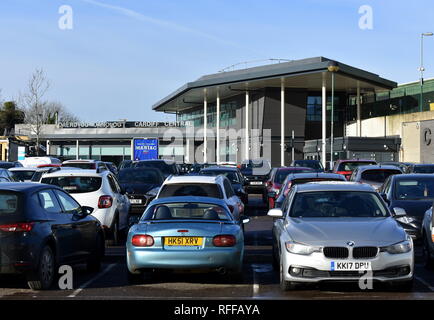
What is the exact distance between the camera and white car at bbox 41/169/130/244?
15.6 metres

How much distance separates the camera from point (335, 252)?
960 centimetres

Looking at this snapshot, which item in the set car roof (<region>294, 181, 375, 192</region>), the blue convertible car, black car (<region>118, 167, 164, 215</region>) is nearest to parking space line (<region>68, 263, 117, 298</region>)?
the blue convertible car

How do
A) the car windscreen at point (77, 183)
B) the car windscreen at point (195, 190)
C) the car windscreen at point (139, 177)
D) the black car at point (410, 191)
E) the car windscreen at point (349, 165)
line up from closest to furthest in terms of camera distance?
1. the car windscreen at point (195, 190)
2. the car windscreen at point (77, 183)
3. the black car at point (410, 191)
4. the car windscreen at point (139, 177)
5. the car windscreen at point (349, 165)

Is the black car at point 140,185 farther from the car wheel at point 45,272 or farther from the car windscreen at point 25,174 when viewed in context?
the car wheel at point 45,272

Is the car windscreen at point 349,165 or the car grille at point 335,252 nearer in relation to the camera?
the car grille at point 335,252

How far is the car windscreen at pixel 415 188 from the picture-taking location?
17.2 meters

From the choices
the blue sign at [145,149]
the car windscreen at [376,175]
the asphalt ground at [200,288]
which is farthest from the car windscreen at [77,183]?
the blue sign at [145,149]

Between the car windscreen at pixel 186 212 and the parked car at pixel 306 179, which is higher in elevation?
the parked car at pixel 306 179

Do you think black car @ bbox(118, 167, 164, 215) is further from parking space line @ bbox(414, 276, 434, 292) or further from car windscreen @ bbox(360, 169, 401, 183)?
parking space line @ bbox(414, 276, 434, 292)

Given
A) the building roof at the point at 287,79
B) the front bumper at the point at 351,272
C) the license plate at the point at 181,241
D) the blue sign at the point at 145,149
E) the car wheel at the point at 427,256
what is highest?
the building roof at the point at 287,79

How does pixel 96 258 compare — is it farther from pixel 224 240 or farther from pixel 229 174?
pixel 229 174

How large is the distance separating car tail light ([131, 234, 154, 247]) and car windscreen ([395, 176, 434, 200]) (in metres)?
8.46

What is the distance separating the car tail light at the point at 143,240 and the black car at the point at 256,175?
762 inches

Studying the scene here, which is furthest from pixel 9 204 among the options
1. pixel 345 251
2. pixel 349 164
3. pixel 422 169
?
pixel 422 169
